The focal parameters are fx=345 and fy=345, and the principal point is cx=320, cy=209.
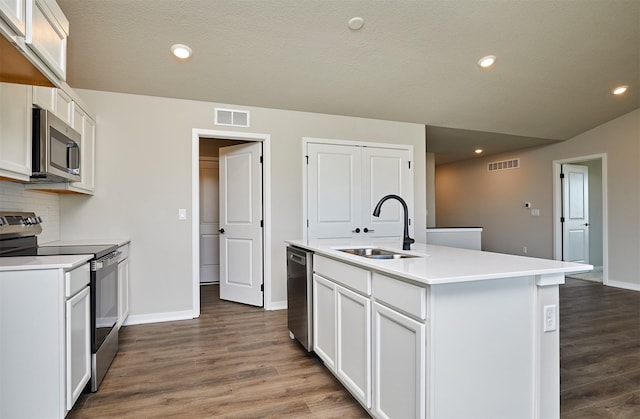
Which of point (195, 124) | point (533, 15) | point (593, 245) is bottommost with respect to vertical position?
point (593, 245)

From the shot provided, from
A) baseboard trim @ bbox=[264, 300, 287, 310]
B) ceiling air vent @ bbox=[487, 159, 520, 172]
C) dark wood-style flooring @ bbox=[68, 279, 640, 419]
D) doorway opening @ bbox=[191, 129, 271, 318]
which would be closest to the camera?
dark wood-style flooring @ bbox=[68, 279, 640, 419]

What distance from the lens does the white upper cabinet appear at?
1.35 m

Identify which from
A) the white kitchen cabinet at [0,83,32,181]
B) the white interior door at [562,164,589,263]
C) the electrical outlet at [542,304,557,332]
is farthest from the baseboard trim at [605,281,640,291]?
the white kitchen cabinet at [0,83,32,181]

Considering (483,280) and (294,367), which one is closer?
(483,280)

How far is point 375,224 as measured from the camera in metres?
4.67

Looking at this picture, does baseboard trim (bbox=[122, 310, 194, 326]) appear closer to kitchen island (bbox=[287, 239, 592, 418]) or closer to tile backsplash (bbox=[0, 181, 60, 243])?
tile backsplash (bbox=[0, 181, 60, 243])

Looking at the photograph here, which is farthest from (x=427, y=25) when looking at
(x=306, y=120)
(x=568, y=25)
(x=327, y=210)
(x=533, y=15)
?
(x=327, y=210)

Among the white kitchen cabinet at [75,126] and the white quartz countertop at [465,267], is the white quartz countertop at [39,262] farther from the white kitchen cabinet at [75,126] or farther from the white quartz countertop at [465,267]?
the white quartz countertop at [465,267]

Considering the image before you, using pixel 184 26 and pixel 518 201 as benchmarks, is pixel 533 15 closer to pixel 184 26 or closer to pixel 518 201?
pixel 184 26

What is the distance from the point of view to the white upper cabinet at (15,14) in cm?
135

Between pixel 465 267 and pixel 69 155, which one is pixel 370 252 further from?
pixel 69 155

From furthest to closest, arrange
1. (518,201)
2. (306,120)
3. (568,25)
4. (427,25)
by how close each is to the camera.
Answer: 1. (518,201)
2. (306,120)
3. (568,25)
4. (427,25)

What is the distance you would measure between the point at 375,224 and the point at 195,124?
257cm

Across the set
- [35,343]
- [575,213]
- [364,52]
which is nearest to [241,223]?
[364,52]
